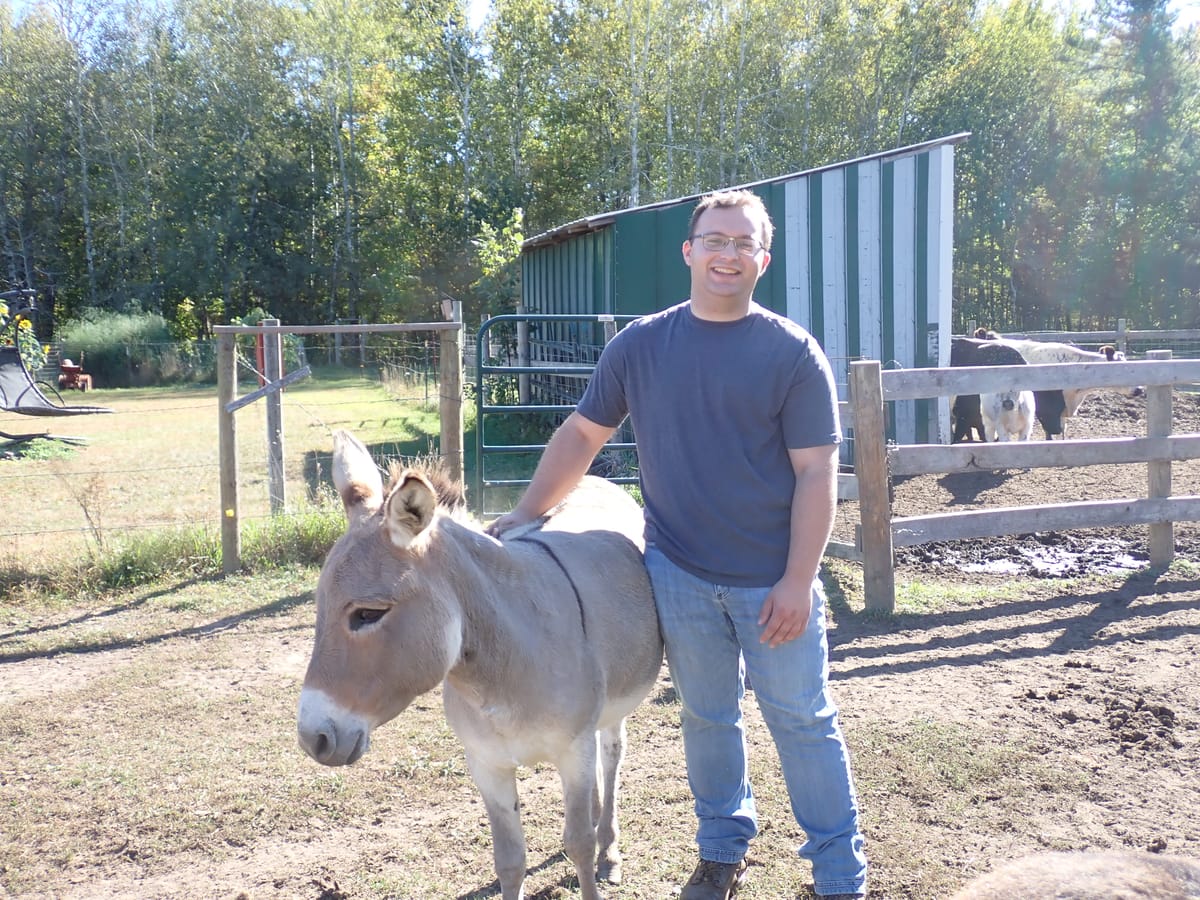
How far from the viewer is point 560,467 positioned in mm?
2914

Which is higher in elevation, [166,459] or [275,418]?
[275,418]

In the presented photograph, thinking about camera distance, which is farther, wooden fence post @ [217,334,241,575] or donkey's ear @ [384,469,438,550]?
wooden fence post @ [217,334,241,575]

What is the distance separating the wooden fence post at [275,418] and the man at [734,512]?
491 centimetres

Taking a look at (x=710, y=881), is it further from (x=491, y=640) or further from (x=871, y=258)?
(x=871, y=258)

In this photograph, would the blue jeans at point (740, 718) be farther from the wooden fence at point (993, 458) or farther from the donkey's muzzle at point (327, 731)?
the wooden fence at point (993, 458)

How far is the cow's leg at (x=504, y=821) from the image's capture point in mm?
2729

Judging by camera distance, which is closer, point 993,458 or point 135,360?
point 993,458

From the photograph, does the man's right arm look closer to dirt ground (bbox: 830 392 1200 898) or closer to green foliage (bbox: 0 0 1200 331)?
dirt ground (bbox: 830 392 1200 898)

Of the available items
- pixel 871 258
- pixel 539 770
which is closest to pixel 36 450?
pixel 871 258

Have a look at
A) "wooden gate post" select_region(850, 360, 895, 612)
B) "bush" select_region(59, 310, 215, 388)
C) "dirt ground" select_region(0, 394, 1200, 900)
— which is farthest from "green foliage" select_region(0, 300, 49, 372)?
"wooden gate post" select_region(850, 360, 895, 612)

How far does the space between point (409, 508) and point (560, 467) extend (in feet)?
2.46

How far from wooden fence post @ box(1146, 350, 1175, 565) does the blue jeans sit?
197 inches

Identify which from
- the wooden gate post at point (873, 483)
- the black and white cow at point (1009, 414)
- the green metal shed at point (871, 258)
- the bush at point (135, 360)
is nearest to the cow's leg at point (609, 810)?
the wooden gate post at point (873, 483)

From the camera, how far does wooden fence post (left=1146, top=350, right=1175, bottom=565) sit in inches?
255
